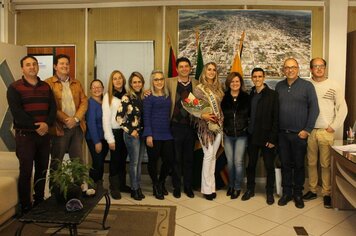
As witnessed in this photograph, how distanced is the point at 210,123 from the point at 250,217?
3.46 ft

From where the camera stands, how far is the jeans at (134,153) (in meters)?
3.63

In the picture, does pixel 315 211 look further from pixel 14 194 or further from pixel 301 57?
pixel 14 194

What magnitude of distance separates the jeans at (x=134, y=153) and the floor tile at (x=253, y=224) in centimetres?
121

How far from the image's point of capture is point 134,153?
12.0 feet

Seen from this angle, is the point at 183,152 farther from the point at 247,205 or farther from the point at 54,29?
the point at 54,29

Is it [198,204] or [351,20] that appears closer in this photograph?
[198,204]

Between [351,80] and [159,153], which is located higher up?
[351,80]

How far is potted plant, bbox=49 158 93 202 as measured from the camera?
2.40 metres

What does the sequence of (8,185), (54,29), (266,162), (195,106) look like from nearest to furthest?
(8,185), (195,106), (266,162), (54,29)

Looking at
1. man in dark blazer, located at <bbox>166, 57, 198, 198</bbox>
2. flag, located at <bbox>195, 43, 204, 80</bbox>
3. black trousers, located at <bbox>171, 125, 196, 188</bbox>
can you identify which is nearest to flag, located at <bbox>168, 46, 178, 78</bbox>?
flag, located at <bbox>195, 43, 204, 80</bbox>

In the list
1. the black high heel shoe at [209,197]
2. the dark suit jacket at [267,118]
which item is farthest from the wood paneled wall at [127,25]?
the black high heel shoe at [209,197]

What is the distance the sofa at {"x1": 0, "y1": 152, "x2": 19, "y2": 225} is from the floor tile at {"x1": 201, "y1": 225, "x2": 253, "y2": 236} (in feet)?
5.66

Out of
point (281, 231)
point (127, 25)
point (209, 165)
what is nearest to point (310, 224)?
point (281, 231)

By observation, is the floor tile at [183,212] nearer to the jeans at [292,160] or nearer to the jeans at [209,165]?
the jeans at [209,165]
